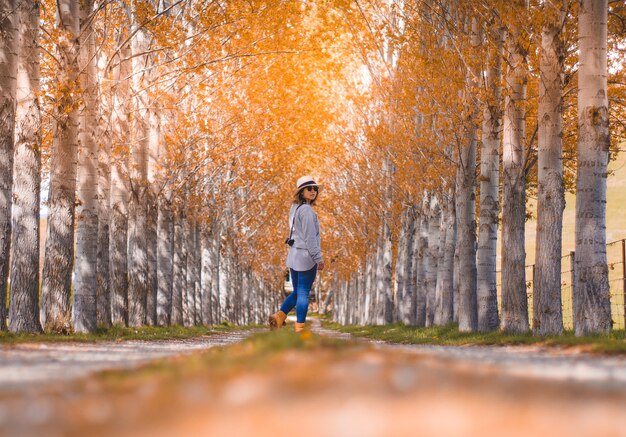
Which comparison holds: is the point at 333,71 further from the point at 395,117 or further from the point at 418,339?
the point at 418,339

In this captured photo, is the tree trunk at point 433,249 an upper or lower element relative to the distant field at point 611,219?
lower

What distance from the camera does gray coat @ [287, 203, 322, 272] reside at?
1282cm

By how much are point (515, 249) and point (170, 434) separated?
12.9 m

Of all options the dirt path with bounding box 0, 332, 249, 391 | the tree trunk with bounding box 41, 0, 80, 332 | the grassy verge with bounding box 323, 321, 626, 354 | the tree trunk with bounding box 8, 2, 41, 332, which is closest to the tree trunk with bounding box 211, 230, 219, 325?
the grassy verge with bounding box 323, 321, 626, 354

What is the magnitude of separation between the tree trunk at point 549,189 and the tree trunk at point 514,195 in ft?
2.95

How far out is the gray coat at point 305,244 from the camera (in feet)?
42.1

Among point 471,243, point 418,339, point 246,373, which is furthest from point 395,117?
point 246,373

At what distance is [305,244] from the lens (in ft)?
42.1

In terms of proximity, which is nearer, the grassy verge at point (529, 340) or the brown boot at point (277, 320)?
the grassy verge at point (529, 340)

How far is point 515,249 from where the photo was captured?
15.1 meters

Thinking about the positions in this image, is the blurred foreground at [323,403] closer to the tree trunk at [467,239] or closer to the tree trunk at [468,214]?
the tree trunk at [468,214]

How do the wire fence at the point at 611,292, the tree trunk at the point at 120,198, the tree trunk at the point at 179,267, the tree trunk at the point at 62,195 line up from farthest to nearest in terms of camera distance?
the tree trunk at the point at 179,267 < the tree trunk at the point at 120,198 < the wire fence at the point at 611,292 < the tree trunk at the point at 62,195

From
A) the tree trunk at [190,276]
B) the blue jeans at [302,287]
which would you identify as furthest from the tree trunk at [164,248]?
the blue jeans at [302,287]

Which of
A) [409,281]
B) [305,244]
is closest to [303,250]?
[305,244]
